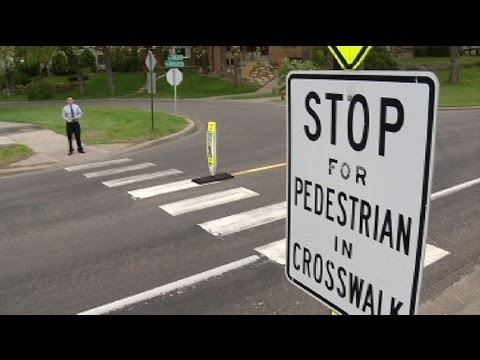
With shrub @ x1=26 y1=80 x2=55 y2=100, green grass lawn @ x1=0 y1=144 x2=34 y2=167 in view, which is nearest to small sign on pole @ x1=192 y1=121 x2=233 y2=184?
green grass lawn @ x1=0 y1=144 x2=34 y2=167

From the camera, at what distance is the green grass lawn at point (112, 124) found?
17.6 metres

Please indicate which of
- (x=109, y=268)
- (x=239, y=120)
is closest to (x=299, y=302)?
(x=109, y=268)

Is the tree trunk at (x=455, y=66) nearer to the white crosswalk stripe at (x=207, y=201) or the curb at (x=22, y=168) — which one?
the white crosswalk stripe at (x=207, y=201)

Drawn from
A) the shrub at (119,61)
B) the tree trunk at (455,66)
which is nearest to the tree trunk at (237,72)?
the shrub at (119,61)

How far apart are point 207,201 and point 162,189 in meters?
1.51

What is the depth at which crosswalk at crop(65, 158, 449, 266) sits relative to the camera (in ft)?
22.7

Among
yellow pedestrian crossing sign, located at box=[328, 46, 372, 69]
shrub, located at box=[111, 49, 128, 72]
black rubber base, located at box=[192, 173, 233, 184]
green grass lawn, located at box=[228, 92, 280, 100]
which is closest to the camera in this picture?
yellow pedestrian crossing sign, located at box=[328, 46, 372, 69]

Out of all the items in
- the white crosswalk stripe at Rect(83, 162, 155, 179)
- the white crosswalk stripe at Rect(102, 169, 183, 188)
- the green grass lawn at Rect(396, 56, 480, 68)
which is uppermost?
the green grass lawn at Rect(396, 56, 480, 68)

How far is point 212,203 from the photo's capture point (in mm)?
9133

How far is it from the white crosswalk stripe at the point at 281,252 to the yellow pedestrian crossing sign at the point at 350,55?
474 cm

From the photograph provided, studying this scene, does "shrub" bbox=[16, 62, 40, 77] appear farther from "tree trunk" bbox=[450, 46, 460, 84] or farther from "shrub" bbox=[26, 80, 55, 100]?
"tree trunk" bbox=[450, 46, 460, 84]

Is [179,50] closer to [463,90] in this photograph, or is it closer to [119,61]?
[119,61]

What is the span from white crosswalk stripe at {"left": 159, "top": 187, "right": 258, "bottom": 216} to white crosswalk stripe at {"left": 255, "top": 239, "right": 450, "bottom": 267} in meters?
2.24
